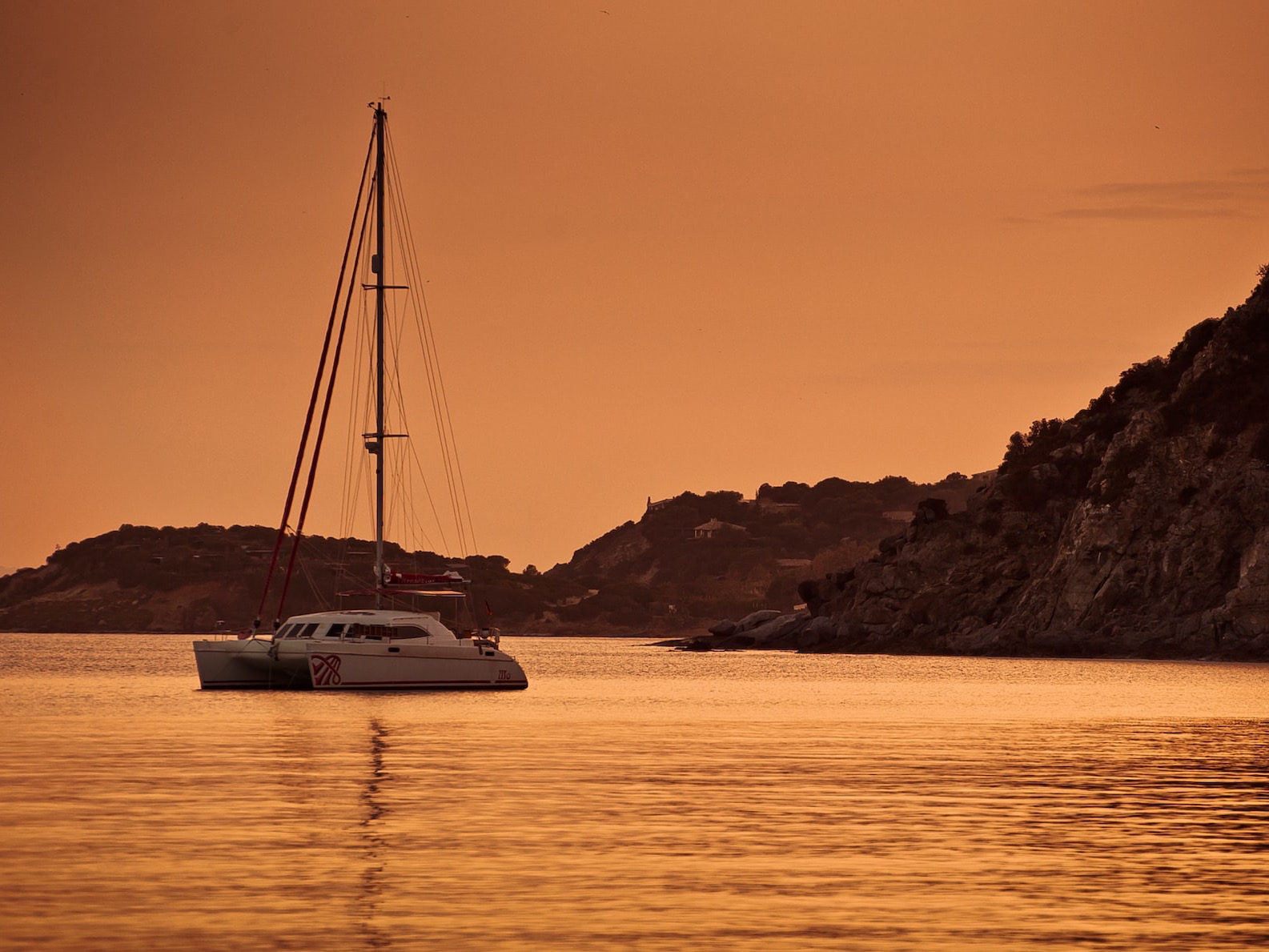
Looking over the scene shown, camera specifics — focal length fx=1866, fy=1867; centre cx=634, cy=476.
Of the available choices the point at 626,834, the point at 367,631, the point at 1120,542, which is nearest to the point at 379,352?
the point at 367,631

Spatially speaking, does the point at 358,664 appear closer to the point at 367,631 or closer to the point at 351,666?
the point at 351,666

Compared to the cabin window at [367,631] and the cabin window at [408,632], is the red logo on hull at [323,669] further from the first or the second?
the cabin window at [408,632]

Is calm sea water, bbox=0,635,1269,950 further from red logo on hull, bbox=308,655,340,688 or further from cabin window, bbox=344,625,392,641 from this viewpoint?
cabin window, bbox=344,625,392,641

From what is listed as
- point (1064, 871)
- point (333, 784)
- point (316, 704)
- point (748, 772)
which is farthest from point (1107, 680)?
point (1064, 871)

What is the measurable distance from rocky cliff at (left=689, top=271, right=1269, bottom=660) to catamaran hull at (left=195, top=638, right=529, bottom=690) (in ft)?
280

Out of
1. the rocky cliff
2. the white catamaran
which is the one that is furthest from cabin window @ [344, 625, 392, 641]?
the rocky cliff

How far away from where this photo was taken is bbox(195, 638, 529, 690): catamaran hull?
7344 centimetres

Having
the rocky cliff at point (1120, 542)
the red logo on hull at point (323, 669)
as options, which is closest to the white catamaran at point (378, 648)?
the red logo on hull at point (323, 669)

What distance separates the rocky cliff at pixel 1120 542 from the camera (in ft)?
503

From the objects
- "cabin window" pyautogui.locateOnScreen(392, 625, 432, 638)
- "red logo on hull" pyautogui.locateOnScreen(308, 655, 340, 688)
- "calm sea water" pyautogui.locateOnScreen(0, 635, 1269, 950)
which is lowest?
"calm sea water" pyautogui.locateOnScreen(0, 635, 1269, 950)

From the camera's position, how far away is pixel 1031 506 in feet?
613

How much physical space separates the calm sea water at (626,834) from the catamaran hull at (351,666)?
12.9m

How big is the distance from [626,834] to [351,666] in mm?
47017

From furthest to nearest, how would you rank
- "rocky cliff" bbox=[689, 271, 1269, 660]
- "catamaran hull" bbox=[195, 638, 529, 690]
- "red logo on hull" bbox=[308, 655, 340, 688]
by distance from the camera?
1. "rocky cliff" bbox=[689, 271, 1269, 660]
2. "red logo on hull" bbox=[308, 655, 340, 688]
3. "catamaran hull" bbox=[195, 638, 529, 690]
